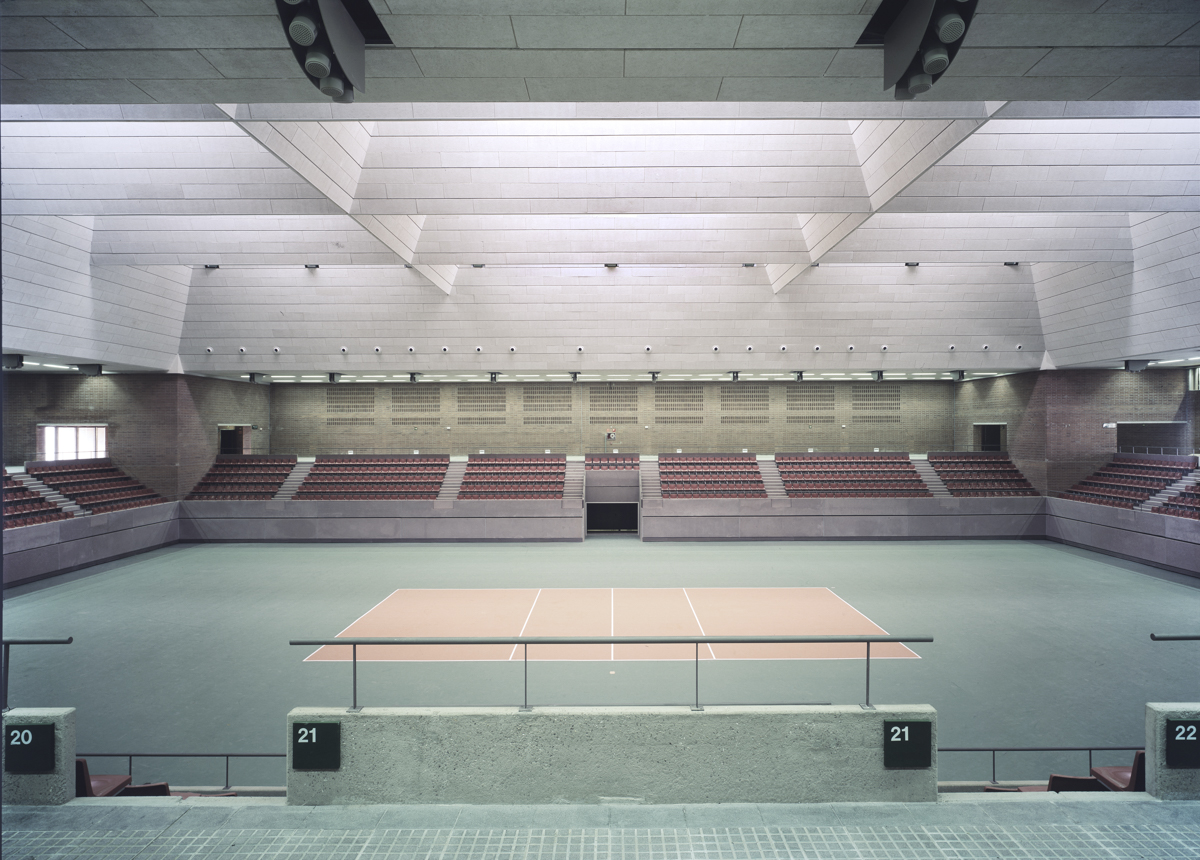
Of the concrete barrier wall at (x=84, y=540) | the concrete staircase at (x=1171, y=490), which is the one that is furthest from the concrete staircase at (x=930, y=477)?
the concrete barrier wall at (x=84, y=540)

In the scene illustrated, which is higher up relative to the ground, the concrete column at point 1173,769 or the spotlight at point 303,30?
the spotlight at point 303,30

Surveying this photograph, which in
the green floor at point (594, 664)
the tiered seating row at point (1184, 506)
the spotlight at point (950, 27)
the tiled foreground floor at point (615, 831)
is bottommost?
the green floor at point (594, 664)

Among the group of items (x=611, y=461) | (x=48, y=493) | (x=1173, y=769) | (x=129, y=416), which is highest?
(x=129, y=416)

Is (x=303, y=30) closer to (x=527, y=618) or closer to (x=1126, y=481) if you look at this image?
(x=527, y=618)

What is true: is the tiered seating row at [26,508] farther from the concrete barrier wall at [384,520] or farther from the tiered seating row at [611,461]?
the tiered seating row at [611,461]

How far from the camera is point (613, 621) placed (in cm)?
1042

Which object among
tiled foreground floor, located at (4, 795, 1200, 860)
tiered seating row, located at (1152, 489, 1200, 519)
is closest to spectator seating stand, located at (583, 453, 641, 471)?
tiered seating row, located at (1152, 489, 1200, 519)

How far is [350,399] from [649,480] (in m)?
12.1

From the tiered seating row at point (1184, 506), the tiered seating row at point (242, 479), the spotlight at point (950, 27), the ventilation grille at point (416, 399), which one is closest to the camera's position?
the spotlight at point (950, 27)

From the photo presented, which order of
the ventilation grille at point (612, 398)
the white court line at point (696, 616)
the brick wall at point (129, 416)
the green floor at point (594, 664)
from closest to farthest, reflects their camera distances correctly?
1. the green floor at point (594, 664)
2. the white court line at point (696, 616)
3. the brick wall at point (129, 416)
4. the ventilation grille at point (612, 398)

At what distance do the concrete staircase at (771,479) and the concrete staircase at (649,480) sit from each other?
3.52 metres

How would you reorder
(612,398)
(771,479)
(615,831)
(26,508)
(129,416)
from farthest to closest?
(612,398), (771,479), (129,416), (26,508), (615,831)

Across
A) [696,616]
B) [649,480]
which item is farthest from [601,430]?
[696,616]

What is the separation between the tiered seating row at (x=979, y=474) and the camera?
744 inches
